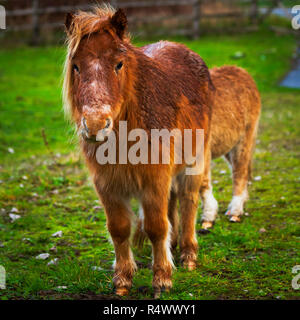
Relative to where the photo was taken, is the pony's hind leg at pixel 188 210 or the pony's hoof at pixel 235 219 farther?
the pony's hoof at pixel 235 219

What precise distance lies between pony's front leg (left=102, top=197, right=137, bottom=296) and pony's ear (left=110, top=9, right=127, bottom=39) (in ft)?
4.53

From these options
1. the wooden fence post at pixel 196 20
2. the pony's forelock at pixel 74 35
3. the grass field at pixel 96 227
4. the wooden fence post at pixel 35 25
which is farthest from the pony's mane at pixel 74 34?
the wooden fence post at pixel 35 25

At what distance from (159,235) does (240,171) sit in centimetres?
258

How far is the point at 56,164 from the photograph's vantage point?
8.62 m

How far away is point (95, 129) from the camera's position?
3.26 m

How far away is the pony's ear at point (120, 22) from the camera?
3693 millimetres

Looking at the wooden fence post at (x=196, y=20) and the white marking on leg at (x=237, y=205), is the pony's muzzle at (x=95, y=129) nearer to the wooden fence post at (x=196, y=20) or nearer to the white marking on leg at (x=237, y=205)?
the white marking on leg at (x=237, y=205)

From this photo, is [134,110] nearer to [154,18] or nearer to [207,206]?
[207,206]

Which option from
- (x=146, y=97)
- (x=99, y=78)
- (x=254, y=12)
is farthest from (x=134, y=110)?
(x=254, y=12)

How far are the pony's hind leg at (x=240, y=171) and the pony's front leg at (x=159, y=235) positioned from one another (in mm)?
2011

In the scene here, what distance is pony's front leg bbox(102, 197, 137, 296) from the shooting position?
14.0 ft

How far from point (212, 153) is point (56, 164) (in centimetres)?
337

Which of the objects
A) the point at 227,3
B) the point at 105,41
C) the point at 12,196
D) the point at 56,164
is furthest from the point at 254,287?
the point at 227,3

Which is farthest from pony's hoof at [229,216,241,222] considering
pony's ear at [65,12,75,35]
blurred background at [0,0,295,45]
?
blurred background at [0,0,295,45]
